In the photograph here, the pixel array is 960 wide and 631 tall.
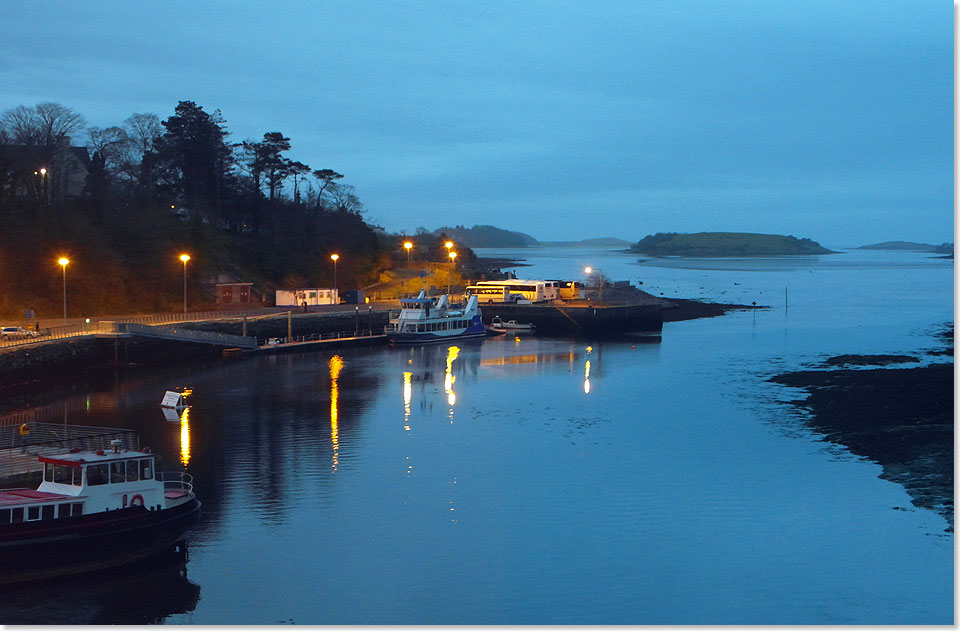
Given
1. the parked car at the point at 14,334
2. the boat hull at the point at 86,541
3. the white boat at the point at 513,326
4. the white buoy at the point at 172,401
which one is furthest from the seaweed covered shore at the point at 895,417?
the parked car at the point at 14,334

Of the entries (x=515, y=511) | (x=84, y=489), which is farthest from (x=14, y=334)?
(x=515, y=511)

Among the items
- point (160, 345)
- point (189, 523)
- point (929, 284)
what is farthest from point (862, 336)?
point (929, 284)

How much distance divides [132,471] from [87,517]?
5.12 ft

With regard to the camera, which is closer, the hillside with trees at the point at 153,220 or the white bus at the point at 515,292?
the hillside with trees at the point at 153,220

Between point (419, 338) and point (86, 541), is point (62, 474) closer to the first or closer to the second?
point (86, 541)

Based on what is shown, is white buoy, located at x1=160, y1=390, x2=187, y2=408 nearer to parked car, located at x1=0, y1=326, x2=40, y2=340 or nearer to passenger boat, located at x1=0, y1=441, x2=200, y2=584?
parked car, located at x1=0, y1=326, x2=40, y2=340

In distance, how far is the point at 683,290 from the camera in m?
137

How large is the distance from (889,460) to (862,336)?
46149mm

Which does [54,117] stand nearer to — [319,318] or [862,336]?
[319,318]

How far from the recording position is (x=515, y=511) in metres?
27.3

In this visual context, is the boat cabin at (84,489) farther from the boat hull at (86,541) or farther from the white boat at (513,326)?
the white boat at (513,326)

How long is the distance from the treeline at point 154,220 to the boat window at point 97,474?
40658mm

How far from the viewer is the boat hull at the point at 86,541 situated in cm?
2103

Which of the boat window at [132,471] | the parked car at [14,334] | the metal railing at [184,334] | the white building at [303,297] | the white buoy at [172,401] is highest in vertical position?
the white building at [303,297]
